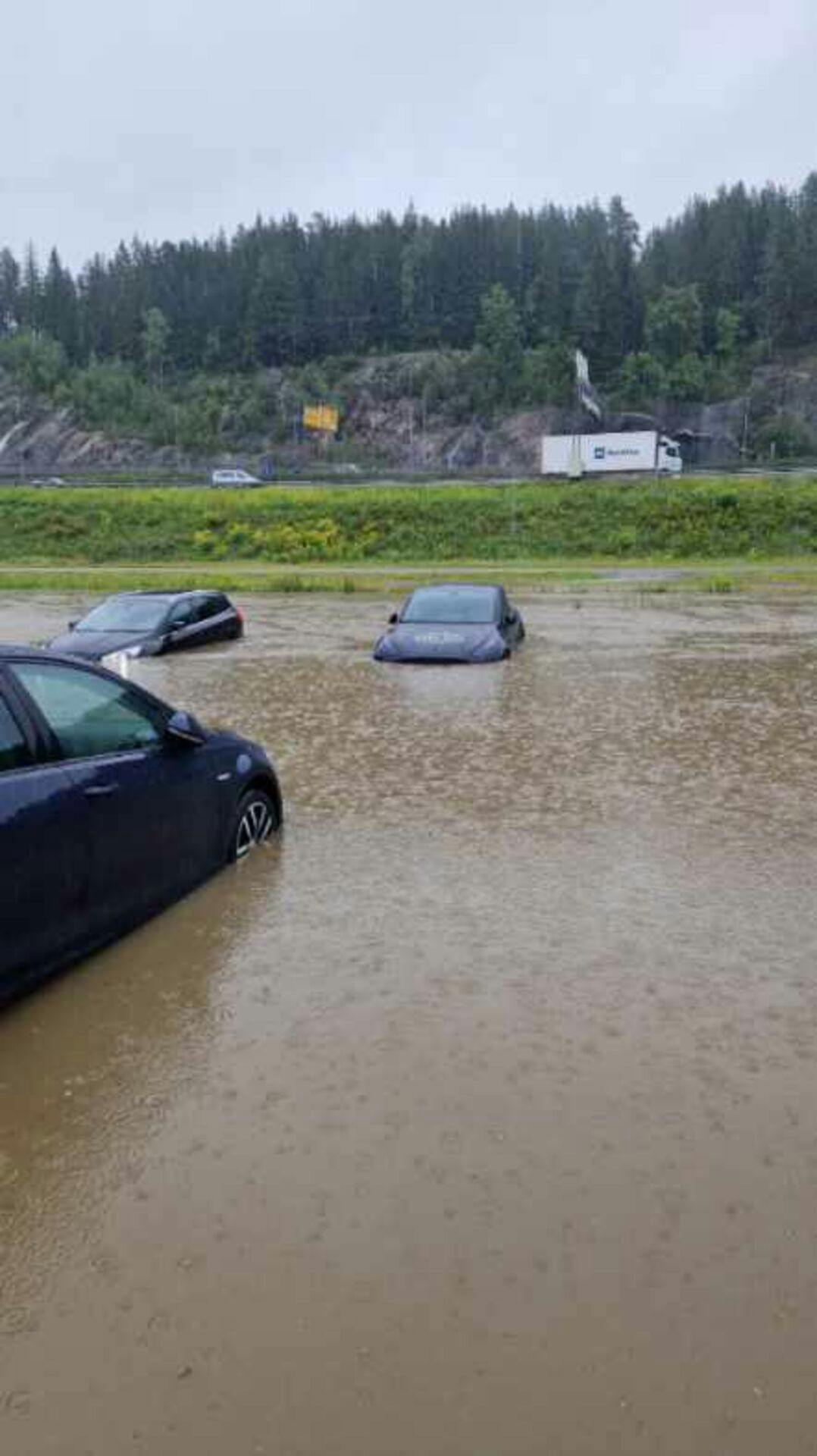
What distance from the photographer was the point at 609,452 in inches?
2381

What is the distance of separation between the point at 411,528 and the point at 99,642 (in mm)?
30166

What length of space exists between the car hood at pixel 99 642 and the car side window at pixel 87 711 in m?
10.8

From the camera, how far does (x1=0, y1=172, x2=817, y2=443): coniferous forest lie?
116000 mm

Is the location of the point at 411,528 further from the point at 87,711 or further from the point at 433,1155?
the point at 433,1155

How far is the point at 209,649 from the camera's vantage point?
18516 mm

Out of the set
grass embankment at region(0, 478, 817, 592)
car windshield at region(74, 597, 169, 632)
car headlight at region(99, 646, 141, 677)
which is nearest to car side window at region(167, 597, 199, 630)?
car windshield at region(74, 597, 169, 632)

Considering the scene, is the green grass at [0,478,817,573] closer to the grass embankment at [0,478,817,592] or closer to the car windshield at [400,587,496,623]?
the grass embankment at [0,478,817,592]

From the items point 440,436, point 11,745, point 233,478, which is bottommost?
point 11,745

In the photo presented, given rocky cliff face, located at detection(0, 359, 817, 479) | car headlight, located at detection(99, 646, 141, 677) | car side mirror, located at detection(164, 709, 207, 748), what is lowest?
car headlight, located at detection(99, 646, 141, 677)

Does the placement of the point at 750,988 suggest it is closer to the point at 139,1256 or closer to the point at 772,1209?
the point at 772,1209

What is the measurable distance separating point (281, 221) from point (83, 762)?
160m


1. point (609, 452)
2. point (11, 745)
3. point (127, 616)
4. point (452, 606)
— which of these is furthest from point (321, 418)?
point (11, 745)

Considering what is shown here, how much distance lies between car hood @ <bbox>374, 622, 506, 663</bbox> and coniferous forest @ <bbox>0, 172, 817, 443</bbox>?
3928 inches

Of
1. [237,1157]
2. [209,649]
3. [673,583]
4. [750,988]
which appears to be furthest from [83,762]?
[673,583]
